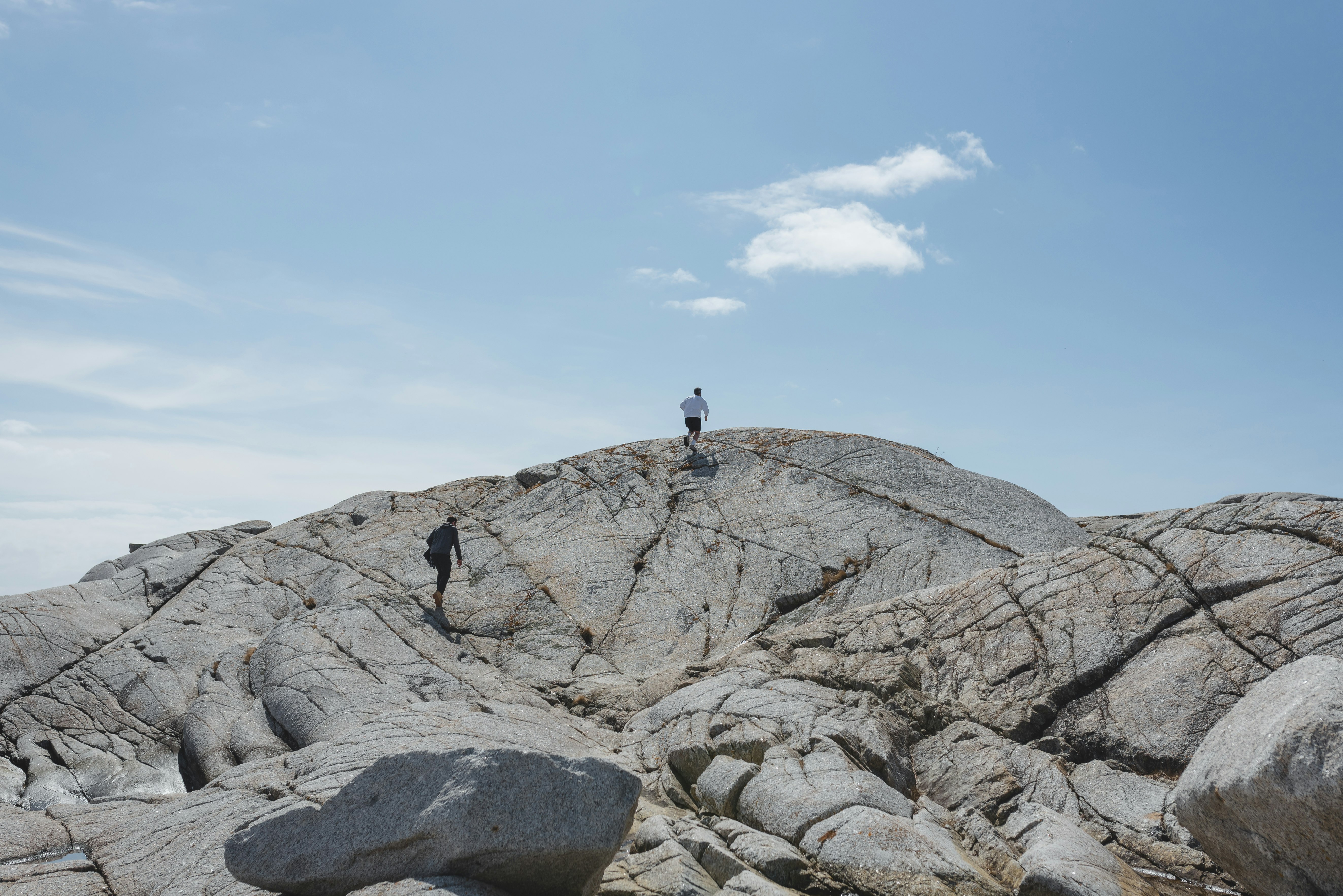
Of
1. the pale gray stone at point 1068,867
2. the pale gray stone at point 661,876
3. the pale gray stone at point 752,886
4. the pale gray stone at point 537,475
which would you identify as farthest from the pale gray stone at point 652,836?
the pale gray stone at point 537,475

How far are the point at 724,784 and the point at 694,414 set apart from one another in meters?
18.4

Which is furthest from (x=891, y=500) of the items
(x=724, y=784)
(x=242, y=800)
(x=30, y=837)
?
(x=30, y=837)

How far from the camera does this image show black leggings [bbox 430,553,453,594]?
20953mm

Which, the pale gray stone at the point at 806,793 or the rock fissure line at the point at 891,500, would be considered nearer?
the pale gray stone at the point at 806,793

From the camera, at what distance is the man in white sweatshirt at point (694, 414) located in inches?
1125

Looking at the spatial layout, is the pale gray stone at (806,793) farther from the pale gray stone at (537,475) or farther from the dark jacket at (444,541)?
the pale gray stone at (537,475)

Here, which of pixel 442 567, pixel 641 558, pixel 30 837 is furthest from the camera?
pixel 641 558

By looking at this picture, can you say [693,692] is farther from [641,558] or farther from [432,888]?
[641,558]

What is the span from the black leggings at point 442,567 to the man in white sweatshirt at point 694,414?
10090mm

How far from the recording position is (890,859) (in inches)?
350

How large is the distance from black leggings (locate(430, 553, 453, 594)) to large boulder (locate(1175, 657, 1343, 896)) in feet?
54.1

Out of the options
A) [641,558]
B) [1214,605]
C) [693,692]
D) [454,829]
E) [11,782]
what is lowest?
[11,782]

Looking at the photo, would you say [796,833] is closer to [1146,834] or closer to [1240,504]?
[1146,834]

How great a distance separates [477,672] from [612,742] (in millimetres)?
5404
